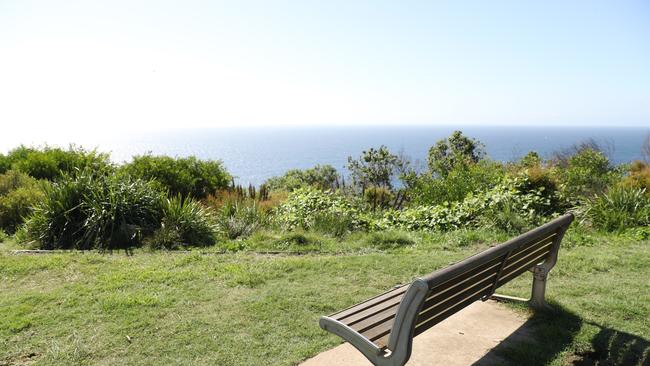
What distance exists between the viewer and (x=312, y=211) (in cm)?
949

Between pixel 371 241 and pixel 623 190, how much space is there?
5.27 meters

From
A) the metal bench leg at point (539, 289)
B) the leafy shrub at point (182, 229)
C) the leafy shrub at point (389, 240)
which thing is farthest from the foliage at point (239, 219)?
the metal bench leg at point (539, 289)

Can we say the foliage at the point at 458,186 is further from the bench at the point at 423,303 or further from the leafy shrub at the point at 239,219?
the bench at the point at 423,303

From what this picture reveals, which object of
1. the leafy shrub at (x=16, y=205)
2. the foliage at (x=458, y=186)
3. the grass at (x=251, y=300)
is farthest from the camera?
the foliage at (x=458, y=186)

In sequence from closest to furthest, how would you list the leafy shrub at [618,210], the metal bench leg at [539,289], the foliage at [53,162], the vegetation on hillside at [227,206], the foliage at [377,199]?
1. the metal bench leg at [539,289]
2. the vegetation on hillside at [227,206]
3. the leafy shrub at [618,210]
4. the foliage at [53,162]
5. the foliage at [377,199]

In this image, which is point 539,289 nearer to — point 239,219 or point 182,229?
point 182,229

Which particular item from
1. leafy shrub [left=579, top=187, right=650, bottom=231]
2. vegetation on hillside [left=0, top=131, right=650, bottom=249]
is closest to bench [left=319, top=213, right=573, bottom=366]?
vegetation on hillside [left=0, top=131, right=650, bottom=249]

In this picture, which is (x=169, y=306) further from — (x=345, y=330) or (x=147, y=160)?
(x=147, y=160)

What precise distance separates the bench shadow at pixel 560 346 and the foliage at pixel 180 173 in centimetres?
901

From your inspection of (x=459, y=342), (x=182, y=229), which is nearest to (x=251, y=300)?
(x=459, y=342)

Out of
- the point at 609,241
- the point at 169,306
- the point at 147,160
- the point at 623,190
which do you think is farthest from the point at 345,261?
the point at 147,160

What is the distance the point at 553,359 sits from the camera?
3.29 meters

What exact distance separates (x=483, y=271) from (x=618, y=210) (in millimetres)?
6850

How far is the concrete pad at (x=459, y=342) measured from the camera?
3.30m
